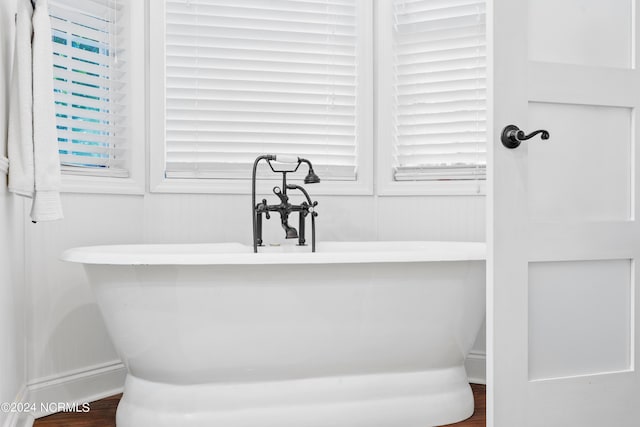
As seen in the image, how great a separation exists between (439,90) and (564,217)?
1.40 m

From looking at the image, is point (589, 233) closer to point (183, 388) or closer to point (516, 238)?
point (516, 238)

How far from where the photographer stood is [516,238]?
1840 millimetres

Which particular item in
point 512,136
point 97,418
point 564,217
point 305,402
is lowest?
point 97,418

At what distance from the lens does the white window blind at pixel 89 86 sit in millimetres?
2725

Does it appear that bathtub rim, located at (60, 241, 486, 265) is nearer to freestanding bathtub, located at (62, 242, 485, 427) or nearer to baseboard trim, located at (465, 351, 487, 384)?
freestanding bathtub, located at (62, 242, 485, 427)

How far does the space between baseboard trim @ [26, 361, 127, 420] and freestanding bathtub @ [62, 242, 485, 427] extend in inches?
17.3

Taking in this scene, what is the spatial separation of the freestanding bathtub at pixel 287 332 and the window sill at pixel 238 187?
83cm

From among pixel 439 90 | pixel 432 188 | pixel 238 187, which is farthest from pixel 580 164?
pixel 238 187

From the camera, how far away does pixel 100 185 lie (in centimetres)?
279

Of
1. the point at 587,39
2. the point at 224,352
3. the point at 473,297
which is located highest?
the point at 587,39

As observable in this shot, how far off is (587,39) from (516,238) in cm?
67

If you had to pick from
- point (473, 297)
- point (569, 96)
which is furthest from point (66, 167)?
point (569, 96)

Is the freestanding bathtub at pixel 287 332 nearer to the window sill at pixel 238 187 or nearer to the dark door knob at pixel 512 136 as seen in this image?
the dark door knob at pixel 512 136

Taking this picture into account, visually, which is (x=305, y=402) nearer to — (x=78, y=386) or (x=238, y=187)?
(x=78, y=386)
